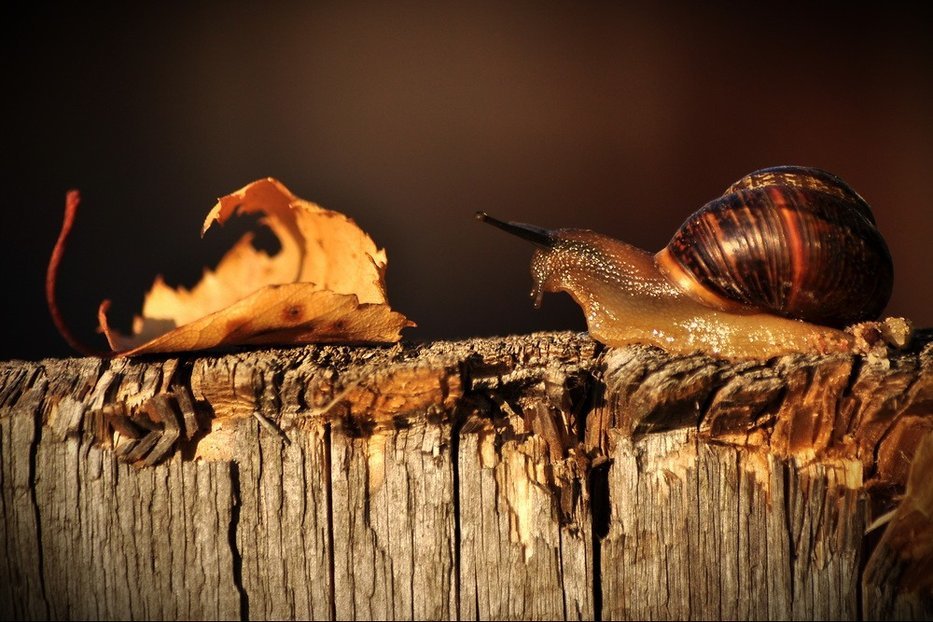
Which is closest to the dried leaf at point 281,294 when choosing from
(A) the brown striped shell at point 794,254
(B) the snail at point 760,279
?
(B) the snail at point 760,279

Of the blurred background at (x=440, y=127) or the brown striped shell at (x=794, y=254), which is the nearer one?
the brown striped shell at (x=794, y=254)

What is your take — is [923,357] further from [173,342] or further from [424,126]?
[424,126]

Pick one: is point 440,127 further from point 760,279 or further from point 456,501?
point 456,501

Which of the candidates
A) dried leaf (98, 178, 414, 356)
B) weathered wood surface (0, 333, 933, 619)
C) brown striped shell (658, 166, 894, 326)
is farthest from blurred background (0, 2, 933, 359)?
weathered wood surface (0, 333, 933, 619)

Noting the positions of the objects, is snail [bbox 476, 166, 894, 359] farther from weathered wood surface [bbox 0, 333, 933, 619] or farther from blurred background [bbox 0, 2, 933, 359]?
blurred background [bbox 0, 2, 933, 359]

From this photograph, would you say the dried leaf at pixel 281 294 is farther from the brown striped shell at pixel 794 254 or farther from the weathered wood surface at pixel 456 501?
the brown striped shell at pixel 794 254

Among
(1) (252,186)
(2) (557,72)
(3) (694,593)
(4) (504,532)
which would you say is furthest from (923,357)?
(2) (557,72)

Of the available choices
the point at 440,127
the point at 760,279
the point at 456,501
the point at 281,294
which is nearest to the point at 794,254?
the point at 760,279

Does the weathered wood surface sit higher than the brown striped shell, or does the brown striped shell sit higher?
the brown striped shell
